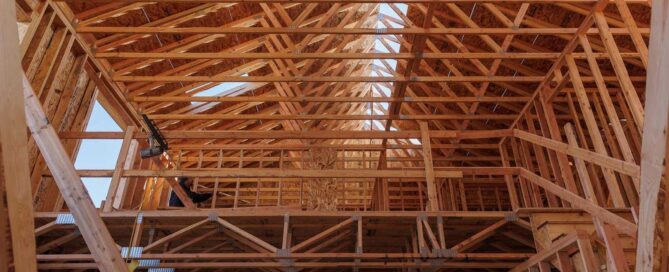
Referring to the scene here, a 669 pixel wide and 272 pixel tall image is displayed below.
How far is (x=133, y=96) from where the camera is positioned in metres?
9.77

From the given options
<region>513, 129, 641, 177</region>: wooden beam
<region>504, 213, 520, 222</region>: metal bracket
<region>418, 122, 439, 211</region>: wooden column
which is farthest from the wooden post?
<region>513, 129, 641, 177</region>: wooden beam

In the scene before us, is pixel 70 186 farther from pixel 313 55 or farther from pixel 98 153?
pixel 98 153

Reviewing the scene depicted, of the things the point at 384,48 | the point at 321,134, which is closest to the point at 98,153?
the point at 321,134

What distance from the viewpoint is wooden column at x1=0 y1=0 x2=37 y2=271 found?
1.41 metres

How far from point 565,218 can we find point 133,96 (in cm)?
859

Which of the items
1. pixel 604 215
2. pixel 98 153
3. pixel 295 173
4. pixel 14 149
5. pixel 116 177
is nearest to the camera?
pixel 14 149

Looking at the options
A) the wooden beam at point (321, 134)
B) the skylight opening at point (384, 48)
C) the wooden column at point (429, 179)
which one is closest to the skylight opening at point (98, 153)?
the wooden beam at point (321, 134)

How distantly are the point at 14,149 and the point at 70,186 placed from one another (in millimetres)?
607

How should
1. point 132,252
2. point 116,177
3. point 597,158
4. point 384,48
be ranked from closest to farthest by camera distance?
point 597,158 → point 132,252 → point 116,177 → point 384,48

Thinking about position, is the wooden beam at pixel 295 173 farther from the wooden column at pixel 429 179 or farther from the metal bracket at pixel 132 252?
the metal bracket at pixel 132 252

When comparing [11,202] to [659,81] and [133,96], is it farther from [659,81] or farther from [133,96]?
[133,96]

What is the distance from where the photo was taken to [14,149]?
1.43m

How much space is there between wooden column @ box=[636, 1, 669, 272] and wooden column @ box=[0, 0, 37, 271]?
205cm

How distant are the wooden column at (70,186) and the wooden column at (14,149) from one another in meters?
0.48
